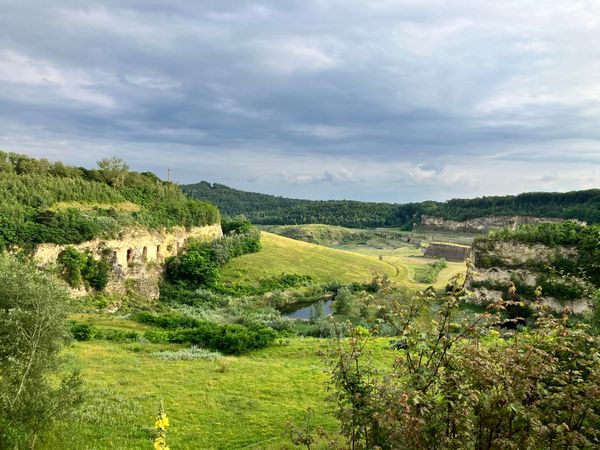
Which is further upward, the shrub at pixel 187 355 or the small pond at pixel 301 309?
the shrub at pixel 187 355

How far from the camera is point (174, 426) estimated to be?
1593 centimetres

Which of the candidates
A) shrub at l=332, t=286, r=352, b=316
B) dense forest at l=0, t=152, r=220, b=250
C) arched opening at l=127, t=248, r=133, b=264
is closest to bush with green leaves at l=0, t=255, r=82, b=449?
dense forest at l=0, t=152, r=220, b=250

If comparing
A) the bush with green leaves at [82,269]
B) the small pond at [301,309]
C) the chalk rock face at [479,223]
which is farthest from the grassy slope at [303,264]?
the chalk rock face at [479,223]

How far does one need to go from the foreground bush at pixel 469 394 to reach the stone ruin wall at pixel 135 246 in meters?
36.6

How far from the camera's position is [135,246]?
49.7 metres

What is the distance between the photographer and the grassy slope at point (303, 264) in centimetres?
6377

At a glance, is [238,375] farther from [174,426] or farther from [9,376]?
[9,376]

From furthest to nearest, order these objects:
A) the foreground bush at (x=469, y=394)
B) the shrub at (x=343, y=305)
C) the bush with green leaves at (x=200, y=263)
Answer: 1. the bush with green leaves at (x=200, y=263)
2. the shrub at (x=343, y=305)
3. the foreground bush at (x=469, y=394)

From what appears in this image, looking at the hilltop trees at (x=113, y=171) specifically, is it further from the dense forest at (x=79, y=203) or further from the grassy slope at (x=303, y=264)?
the grassy slope at (x=303, y=264)

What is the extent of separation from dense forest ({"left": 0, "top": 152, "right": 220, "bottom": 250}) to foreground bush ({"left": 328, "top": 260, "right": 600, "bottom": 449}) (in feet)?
128

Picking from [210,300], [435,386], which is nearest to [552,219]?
[210,300]

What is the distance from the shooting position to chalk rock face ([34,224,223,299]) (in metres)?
42.6

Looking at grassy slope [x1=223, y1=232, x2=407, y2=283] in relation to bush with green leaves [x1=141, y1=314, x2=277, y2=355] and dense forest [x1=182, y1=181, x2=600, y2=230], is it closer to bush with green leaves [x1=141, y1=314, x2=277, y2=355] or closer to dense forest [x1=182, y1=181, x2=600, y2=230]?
bush with green leaves [x1=141, y1=314, x2=277, y2=355]

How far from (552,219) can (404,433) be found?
134339 mm
